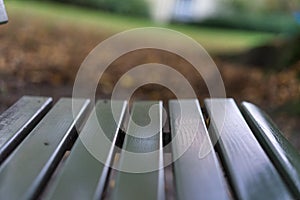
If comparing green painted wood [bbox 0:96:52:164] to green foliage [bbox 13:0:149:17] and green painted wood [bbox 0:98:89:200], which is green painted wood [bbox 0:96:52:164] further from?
green foliage [bbox 13:0:149:17]

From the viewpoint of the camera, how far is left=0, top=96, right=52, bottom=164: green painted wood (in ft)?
3.71

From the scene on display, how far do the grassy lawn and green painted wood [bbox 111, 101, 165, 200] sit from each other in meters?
4.15

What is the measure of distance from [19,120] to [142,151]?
0.39 m

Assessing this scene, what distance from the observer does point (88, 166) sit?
1.02 meters

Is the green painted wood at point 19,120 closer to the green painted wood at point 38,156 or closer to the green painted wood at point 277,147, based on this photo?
the green painted wood at point 38,156

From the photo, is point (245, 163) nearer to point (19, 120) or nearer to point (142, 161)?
point (142, 161)

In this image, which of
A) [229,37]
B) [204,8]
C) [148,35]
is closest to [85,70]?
[148,35]

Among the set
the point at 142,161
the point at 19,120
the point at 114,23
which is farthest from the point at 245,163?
the point at 114,23

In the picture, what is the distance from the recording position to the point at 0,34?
4754 millimetres

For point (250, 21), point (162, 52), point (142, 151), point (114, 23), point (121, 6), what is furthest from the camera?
point (121, 6)

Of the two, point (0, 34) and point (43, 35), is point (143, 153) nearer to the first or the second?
A: point (0, 34)

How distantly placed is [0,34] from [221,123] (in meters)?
3.93

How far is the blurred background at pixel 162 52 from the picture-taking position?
391cm

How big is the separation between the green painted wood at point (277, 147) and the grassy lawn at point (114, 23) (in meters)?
4.04
